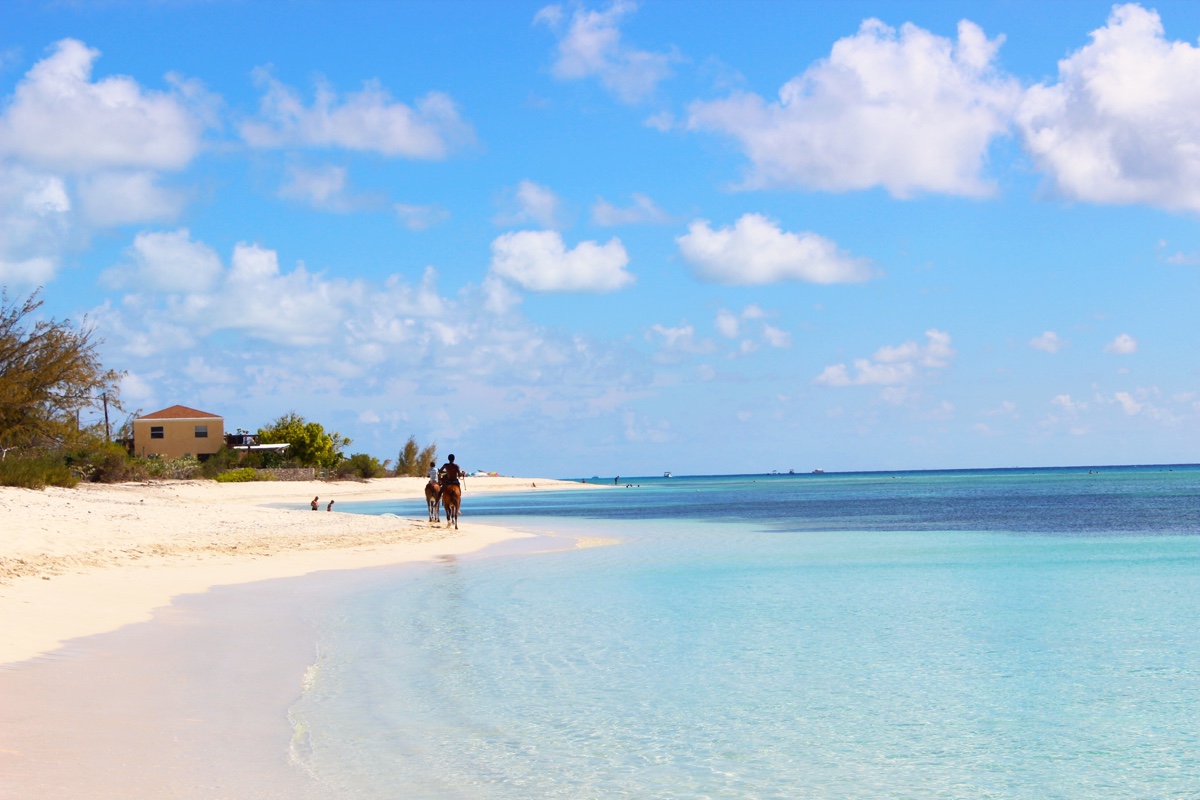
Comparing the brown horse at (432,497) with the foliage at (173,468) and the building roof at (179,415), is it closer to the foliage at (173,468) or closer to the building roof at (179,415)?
the foliage at (173,468)

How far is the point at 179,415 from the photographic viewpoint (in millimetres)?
82250

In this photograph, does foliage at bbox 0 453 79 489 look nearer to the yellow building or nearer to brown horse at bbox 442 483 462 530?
brown horse at bbox 442 483 462 530

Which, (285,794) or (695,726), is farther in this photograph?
(695,726)

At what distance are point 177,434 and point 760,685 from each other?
7746 cm

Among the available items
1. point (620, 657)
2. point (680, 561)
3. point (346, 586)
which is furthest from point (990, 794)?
point (680, 561)

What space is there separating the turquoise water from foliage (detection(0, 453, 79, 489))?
581 inches

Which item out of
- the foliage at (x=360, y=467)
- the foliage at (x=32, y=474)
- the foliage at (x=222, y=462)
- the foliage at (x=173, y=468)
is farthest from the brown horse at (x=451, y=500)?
the foliage at (x=360, y=467)

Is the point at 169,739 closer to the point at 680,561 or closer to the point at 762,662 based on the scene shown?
the point at 762,662

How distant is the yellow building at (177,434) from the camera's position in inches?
3130

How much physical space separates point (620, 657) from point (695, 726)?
3133mm

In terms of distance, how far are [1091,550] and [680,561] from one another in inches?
433

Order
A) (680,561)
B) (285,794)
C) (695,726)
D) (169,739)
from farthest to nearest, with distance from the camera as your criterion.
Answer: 1. (680,561)
2. (695,726)
3. (169,739)
4. (285,794)

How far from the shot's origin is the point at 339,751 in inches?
311

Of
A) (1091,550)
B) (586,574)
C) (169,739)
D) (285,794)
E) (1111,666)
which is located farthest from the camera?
(1091,550)
